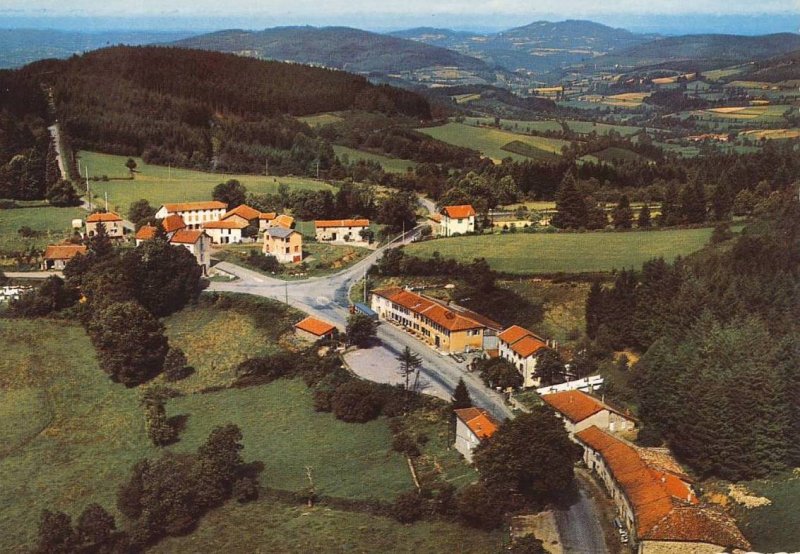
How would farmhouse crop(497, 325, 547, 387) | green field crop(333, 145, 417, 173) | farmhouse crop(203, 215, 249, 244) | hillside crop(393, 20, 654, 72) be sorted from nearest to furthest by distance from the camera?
farmhouse crop(497, 325, 547, 387), farmhouse crop(203, 215, 249, 244), green field crop(333, 145, 417, 173), hillside crop(393, 20, 654, 72)

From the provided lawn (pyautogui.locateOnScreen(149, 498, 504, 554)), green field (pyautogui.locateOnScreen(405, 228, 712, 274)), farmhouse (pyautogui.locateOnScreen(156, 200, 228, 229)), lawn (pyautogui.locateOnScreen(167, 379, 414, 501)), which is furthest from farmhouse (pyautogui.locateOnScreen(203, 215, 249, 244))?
lawn (pyautogui.locateOnScreen(149, 498, 504, 554))

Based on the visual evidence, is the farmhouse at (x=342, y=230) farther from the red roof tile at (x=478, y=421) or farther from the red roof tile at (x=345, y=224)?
the red roof tile at (x=478, y=421)

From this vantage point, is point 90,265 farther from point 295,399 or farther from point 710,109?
point 710,109

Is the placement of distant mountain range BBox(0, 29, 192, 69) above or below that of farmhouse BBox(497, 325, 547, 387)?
above

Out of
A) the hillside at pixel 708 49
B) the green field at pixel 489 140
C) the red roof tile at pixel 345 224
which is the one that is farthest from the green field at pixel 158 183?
the hillside at pixel 708 49

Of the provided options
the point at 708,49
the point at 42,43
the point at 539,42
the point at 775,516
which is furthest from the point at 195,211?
the point at 539,42

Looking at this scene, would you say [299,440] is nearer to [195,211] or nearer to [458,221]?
[458,221]

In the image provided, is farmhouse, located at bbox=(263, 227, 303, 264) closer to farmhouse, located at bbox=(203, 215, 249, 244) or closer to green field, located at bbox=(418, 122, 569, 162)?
farmhouse, located at bbox=(203, 215, 249, 244)

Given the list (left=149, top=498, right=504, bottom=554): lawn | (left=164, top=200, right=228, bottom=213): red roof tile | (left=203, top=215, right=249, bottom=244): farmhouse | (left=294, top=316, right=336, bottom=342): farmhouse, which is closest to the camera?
(left=149, top=498, right=504, bottom=554): lawn
